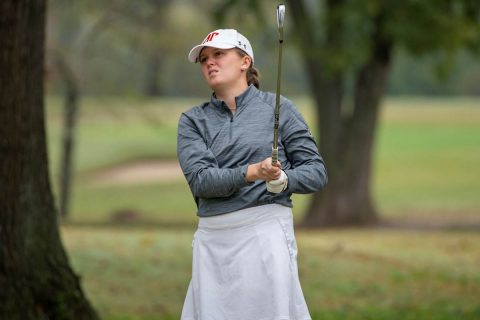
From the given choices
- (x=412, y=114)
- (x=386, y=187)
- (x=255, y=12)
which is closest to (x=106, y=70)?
(x=255, y=12)

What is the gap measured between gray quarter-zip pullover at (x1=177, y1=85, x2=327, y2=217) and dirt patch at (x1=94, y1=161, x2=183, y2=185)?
100 ft

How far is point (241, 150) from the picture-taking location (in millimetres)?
4145

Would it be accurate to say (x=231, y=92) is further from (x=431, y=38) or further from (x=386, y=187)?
(x=386, y=187)

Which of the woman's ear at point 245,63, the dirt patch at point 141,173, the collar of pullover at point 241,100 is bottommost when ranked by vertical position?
the dirt patch at point 141,173

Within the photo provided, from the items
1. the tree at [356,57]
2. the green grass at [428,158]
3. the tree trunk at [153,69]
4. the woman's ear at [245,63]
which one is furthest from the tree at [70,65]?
the woman's ear at [245,63]

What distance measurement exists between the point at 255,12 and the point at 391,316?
37.1ft

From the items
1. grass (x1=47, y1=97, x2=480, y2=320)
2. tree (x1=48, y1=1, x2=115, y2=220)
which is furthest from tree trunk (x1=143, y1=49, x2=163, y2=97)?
tree (x1=48, y1=1, x2=115, y2=220)

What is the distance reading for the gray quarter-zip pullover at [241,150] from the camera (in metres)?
4.11

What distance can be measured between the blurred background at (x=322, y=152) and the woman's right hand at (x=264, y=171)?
4119 mm

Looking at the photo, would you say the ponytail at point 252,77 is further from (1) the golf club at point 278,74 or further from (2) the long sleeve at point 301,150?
(1) the golf club at point 278,74

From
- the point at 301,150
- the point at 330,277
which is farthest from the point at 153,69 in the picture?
the point at 301,150

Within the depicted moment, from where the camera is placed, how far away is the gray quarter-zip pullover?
4.11 metres

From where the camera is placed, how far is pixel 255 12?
18469 mm

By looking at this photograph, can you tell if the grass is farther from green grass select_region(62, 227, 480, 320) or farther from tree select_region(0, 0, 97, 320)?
tree select_region(0, 0, 97, 320)
